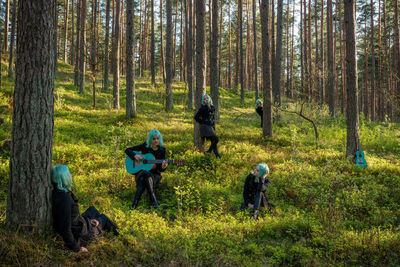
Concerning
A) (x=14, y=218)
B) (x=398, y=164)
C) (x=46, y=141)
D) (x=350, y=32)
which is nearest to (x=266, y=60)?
(x=350, y=32)

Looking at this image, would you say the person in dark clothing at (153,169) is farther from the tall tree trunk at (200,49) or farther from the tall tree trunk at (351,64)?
the tall tree trunk at (351,64)

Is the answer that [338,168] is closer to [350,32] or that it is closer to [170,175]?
[350,32]

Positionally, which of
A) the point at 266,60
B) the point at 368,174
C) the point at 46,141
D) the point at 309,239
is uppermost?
the point at 266,60

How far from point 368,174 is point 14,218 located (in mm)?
8738

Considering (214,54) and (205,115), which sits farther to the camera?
(214,54)

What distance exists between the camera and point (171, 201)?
5.89 m

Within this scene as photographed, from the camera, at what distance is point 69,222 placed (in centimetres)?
361

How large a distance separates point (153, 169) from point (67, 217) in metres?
2.54

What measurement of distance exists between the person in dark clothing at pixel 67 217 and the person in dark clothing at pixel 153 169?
167 cm

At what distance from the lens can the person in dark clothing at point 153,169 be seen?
563cm

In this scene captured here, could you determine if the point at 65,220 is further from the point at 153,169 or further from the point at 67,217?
the point at 153,169

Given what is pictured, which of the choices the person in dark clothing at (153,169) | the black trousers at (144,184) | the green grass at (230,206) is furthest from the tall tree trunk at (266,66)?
the black trousers at (144,184)

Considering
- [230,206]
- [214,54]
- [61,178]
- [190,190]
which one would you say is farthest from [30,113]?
[214,54]

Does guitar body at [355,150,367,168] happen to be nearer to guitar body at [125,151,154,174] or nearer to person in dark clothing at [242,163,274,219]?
person in dark clothing at [242,163,274,219]
